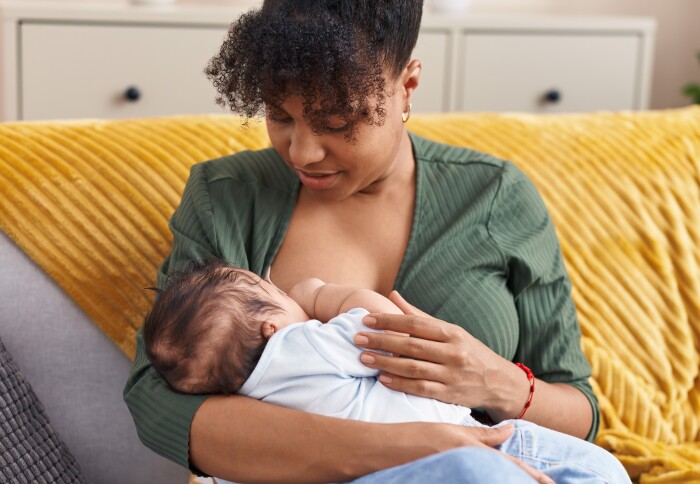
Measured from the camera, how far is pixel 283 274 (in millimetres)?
1437

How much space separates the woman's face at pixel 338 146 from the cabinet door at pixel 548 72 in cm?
190

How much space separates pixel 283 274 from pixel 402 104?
31cm

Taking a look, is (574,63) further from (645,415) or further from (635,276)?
Answer: (645,415)

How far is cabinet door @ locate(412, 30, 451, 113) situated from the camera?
10.5ft

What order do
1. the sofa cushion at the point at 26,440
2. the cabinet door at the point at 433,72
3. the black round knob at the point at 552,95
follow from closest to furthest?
1. the sofa cushion at the point at 26,440
2. the cabinet door at the point at 433,72
3. the black round knob at the point at 552,95

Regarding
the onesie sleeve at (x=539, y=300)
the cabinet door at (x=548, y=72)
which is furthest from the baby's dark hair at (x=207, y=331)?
the cabinet door at (x=548, y=72)

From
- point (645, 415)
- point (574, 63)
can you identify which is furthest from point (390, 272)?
point (574, 63)

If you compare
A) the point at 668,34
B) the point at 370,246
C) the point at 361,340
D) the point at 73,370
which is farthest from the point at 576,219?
the point at 668,34

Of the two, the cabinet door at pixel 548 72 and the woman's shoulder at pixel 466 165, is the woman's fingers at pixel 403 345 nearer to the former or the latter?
the woman's shoulder at pixel 466 165

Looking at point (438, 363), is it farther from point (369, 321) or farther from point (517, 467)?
point (517, 467)

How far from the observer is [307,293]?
135 centimetres

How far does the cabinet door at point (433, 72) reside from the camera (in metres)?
3.20

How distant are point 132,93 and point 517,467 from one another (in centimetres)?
225

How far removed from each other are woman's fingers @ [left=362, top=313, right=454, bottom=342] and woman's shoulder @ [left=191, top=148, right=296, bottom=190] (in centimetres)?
36
